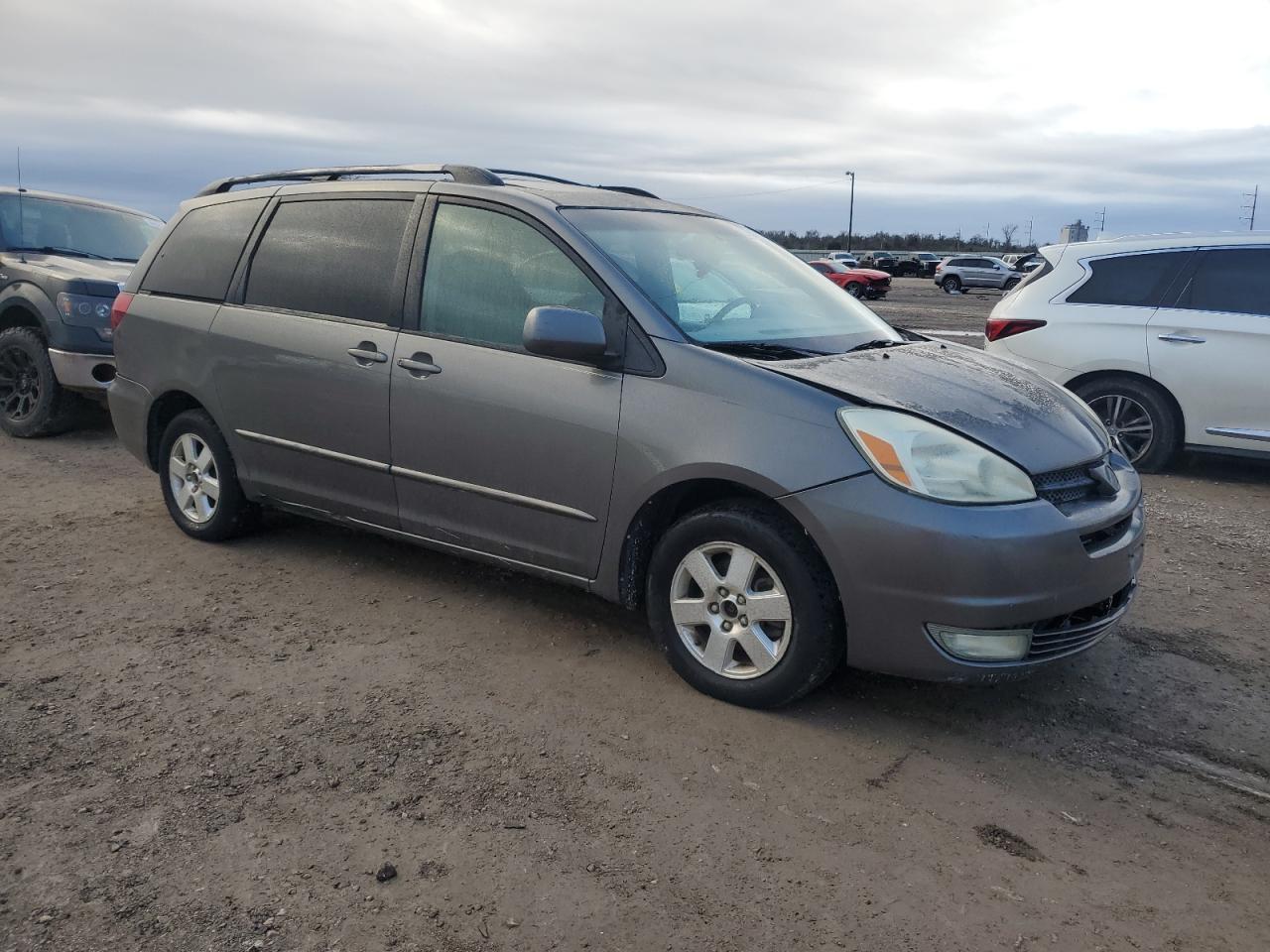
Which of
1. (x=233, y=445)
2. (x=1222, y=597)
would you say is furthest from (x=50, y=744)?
(x=1222, y=597)

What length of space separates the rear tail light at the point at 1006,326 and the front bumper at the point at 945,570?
4.60m

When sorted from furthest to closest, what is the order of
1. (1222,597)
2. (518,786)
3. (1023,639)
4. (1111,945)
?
1. (1222,597)
2. (1023,639)
3. (518,786)
4. (1111,945)

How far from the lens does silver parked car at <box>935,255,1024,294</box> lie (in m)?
42.0

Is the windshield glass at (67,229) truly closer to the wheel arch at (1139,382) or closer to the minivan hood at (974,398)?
the minivan hood at (974,398)

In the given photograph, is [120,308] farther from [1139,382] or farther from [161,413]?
[1139,382]

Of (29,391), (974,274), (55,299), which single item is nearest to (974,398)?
(55,299)

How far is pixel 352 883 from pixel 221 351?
123 inches

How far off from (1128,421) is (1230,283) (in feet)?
3.65

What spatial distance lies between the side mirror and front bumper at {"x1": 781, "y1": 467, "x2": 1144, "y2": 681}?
2.90ft

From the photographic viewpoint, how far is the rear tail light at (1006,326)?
25.5 feet

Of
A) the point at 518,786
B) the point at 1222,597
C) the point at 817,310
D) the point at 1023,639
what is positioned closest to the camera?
the point at 518,786

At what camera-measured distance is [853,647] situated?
11.3 ft

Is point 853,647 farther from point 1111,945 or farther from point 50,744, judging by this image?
point 50,744

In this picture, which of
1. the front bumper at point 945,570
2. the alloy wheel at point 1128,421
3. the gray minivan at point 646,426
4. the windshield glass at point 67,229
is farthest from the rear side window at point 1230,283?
the windshield glass at point 67,229
